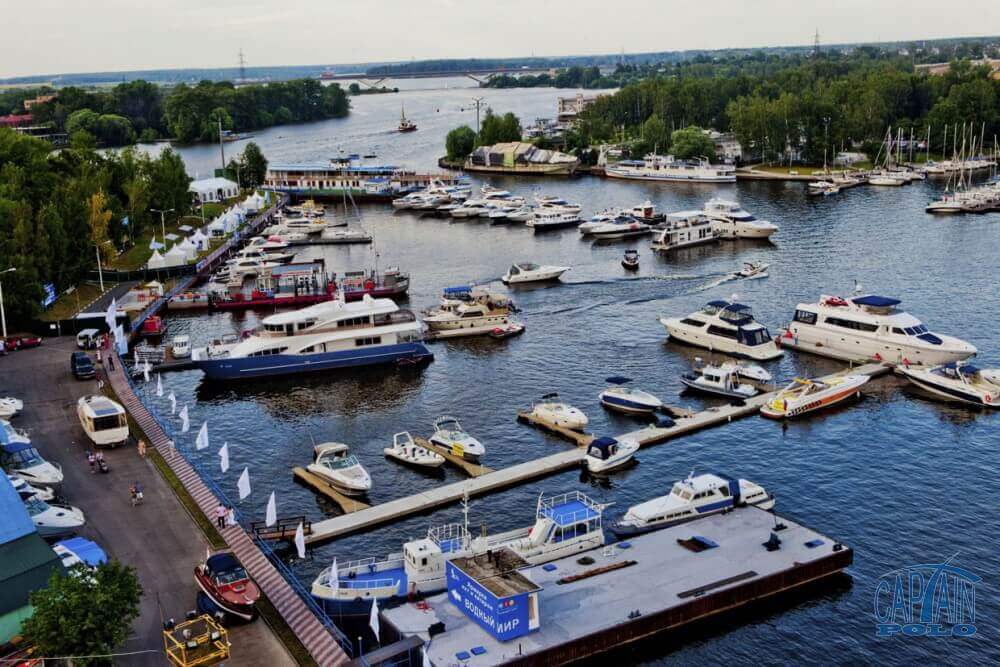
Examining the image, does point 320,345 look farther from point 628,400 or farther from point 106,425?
point 628,400

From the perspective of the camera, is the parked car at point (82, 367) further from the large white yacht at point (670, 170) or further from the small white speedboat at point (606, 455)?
the large white yacht at point (670, 170)

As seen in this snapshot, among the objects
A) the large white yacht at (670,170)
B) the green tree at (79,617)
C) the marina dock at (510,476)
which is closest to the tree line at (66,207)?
the marina dock at (510,476)

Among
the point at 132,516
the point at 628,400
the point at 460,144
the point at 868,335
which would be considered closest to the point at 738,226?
the point at 868,335

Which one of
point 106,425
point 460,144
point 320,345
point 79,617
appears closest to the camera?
point 79,617

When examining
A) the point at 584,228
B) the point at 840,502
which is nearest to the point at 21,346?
the point at 840,502

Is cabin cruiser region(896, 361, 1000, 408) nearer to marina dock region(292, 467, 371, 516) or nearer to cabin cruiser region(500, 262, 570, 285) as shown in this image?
marina dock region(292, 467, 371, 516)

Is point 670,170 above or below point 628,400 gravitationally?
above
